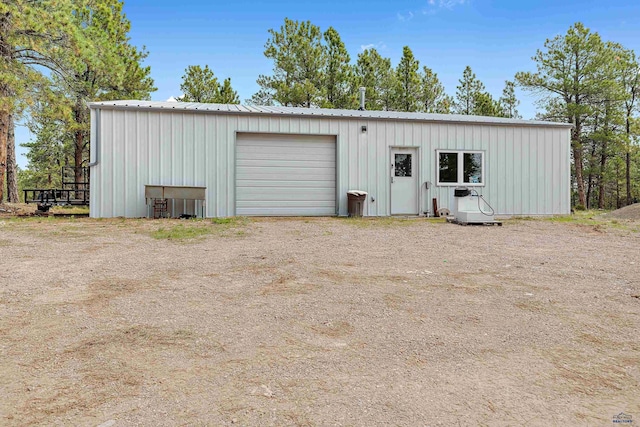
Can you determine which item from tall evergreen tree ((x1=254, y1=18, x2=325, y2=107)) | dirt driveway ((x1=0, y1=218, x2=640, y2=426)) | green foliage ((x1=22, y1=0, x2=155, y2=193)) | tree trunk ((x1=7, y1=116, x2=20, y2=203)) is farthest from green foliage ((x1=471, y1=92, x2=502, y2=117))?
tree trunk ((x1=7, y1=116, x2=20, y2=203))

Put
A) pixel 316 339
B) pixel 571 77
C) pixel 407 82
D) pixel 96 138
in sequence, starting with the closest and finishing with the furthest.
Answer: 1. pixel 316 339
2. pixel 96 138
3. pixel 571 77
4. pixel 407 82

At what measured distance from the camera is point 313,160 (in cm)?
1103

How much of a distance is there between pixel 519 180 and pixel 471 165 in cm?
161

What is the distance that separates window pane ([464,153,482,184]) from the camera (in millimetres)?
11781

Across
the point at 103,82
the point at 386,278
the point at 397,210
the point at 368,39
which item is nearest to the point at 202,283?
the point at 386,278

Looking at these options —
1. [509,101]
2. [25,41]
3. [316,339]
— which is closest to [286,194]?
[25,41]

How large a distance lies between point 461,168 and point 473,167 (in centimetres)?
36

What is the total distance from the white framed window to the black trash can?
2513 millimetres

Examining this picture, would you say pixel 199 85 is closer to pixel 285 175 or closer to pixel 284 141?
pixel 284 141

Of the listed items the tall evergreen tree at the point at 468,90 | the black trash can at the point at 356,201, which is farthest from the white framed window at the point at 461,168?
the tall evergreen tree at the point at 468,90

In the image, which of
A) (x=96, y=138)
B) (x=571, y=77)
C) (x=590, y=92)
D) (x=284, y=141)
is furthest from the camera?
(x=571, y=77)

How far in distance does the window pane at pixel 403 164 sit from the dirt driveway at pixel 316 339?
21.4 ft

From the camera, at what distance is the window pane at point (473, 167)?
11781 millimetres

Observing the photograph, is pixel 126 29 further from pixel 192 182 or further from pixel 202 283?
pixel 202 283
